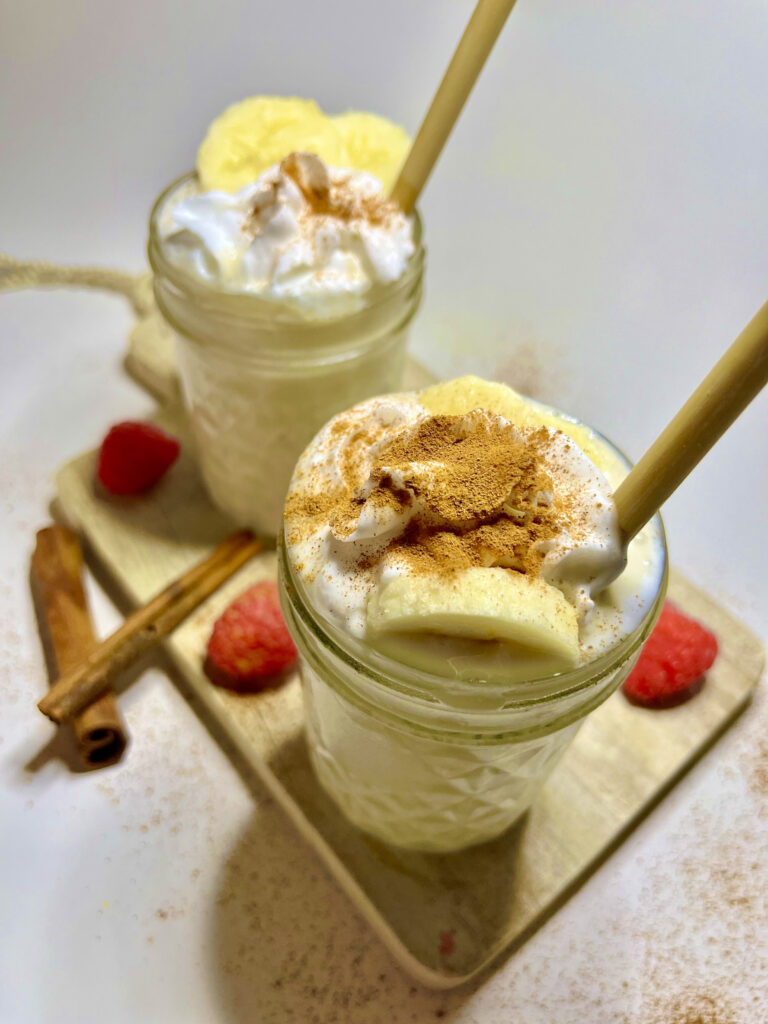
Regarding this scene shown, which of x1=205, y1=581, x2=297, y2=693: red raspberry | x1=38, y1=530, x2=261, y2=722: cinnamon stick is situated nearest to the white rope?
x1=38, y1=530, x2=261, y2=722: cinnamon stick

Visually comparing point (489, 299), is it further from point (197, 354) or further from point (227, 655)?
point (227, 655)

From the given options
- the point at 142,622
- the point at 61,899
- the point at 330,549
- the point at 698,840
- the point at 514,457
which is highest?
the point at 514,457

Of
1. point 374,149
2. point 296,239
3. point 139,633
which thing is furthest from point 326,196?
point 139,633

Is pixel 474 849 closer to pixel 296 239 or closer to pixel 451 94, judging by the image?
pixel 296 239

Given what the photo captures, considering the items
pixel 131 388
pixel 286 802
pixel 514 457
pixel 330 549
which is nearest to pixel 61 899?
pixel 286 802

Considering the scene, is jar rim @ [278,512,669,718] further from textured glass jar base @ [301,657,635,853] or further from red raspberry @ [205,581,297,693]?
red raspberry @ [205,581,297,693]

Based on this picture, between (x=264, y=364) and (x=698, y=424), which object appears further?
(x=264, y=364)
